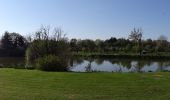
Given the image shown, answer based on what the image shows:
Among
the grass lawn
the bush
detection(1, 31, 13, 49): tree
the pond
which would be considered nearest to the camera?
the grass lawn

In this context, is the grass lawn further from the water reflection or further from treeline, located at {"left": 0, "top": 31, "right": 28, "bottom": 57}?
treeline, located at {"left": 0, "top": 31, "right": 28, "bottom": 57}

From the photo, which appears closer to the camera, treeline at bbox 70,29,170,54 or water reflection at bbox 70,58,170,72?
water reflection at bbox 70,58,170,72

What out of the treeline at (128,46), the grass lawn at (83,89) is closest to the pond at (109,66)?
the grass lawn at (83,89)

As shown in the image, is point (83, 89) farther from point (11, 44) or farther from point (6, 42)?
point (11, 44)

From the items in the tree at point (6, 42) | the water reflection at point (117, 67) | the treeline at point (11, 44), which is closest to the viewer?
the water reflection at point (117, 67)

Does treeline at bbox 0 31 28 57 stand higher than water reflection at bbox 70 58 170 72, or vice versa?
treeline at bbox 0 31 28 57

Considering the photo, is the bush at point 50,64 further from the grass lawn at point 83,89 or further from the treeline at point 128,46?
the treeline at point 128,46

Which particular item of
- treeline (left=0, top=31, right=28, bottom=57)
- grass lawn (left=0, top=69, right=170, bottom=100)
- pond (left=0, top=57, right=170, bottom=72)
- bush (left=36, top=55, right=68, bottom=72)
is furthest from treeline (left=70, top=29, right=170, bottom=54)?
grass lawn (left=0, top=69, right=170, bottom=100)

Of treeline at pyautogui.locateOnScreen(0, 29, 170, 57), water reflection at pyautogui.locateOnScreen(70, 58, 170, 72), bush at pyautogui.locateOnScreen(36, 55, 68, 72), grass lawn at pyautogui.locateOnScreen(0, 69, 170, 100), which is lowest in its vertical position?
grass lawn at pyautogui.locateOnScreen(0, 69, 170, 100)

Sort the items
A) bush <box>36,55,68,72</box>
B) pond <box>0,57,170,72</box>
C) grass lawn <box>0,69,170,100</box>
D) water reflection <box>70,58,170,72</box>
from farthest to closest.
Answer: water reflection <box>70,58,170,72</box> → pond <box>0,57,170,72</box> → bush <box>36,55,68,72</box> → grass lawn <box>0,69,170,100</box>

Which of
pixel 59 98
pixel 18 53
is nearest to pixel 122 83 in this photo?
pixel 59 98

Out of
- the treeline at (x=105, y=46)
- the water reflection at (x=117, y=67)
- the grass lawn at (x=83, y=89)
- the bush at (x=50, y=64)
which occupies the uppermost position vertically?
the treeline at (x=105, y=46)

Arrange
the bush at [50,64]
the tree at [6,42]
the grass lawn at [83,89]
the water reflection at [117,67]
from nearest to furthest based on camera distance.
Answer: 1. the grass lawn at [83,89]
2. the bush at [50,64]
3. the water reflection at [117,67]
4. the tree at [6,42]

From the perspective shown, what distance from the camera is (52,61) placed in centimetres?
2381
